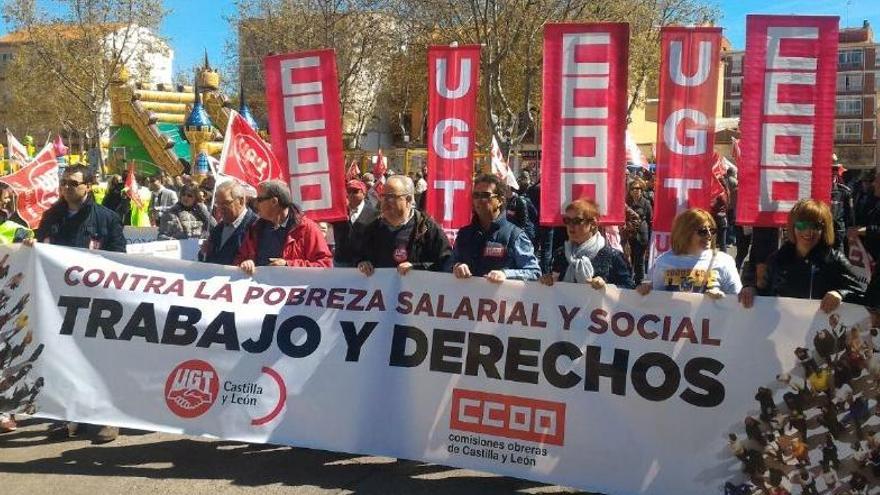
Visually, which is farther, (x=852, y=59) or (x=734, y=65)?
(x=734, y=65)

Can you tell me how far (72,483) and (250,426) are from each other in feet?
3.18

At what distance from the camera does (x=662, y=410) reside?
13.6ft

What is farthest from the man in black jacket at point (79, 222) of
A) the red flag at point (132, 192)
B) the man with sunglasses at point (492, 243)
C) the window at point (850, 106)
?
the window at point (850, 106)

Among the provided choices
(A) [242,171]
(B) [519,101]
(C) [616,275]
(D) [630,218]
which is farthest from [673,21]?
(C) [616,275]

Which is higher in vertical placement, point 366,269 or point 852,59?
point 852,59

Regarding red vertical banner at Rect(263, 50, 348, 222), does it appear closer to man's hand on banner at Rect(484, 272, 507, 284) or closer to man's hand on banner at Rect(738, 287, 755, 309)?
man's hand on banner at Rect(484, 272, 507, 284)

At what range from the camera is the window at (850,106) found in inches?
3482

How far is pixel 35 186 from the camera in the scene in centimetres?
1008

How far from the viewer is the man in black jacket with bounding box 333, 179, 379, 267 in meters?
5.21

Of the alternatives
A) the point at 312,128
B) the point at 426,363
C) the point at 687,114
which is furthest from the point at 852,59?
the point at 426,363

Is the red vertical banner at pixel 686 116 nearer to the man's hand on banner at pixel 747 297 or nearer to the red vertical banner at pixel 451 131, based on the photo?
the man's hand on banner at pixel 747 297

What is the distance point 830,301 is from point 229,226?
3.70 meters

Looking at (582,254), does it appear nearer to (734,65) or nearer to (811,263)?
A: (811,263)

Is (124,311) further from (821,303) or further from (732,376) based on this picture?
(821,303)
